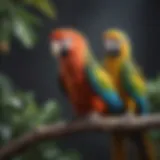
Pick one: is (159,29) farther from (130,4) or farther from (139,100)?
(139,100)

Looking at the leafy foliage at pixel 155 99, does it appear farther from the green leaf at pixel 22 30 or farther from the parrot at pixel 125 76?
the green leaf at pixel 22 30

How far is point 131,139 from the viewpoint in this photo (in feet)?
3.22

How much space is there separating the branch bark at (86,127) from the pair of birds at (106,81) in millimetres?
58

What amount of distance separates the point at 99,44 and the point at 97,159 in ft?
1.15

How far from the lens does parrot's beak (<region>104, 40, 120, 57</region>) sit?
102 centimetres

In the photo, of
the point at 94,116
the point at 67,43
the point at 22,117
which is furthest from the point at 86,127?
the point at 22,117

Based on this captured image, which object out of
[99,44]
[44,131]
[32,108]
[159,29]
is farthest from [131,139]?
[159,29]

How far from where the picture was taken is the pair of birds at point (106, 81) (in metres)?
0.99

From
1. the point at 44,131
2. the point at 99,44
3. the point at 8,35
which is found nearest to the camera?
the point at 44,131

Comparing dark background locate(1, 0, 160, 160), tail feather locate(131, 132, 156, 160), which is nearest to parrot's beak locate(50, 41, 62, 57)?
tail feather locate(131, 132, 156, 160)

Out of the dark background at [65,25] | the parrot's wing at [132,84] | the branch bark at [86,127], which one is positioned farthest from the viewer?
the dark background at [65,25]

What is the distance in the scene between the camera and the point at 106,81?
1.00 m

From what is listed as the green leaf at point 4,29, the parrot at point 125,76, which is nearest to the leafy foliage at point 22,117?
the green leaf at point 4,29

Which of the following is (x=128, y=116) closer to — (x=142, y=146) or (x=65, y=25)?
(x=142, y=146)
